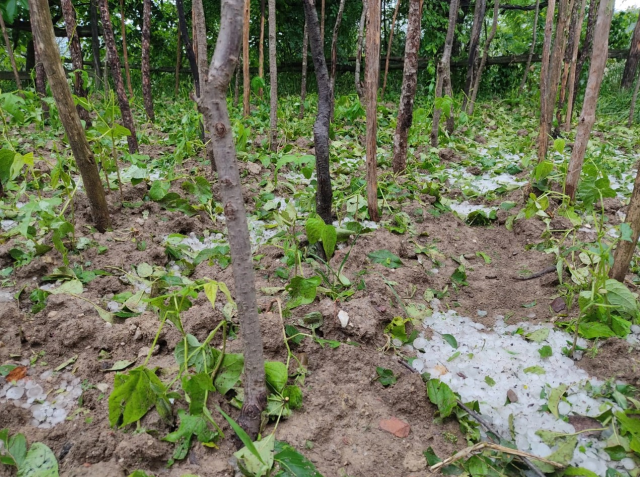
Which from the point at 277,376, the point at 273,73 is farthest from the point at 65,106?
the point at 273,73

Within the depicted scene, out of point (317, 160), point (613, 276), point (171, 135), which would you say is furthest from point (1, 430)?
point (171, 135)

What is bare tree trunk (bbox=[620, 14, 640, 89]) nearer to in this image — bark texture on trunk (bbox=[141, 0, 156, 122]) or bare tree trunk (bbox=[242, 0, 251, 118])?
bare tree trunk (bbox=[242, 0, 251, 118])

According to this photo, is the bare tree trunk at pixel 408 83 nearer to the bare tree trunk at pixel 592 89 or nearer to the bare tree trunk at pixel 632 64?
the bare tree trunk at pixel 592 89

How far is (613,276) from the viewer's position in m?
2.22

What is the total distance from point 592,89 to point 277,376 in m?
2.73

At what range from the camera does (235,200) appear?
131cm

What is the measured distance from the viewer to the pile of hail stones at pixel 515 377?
5.28 ft

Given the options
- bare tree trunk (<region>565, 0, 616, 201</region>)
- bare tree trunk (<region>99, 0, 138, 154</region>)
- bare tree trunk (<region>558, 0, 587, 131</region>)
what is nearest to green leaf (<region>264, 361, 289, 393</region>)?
bare tree trunk (<region>565, 0, 616, 201</region>)

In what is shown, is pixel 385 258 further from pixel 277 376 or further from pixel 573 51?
pixel 573 51

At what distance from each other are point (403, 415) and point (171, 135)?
14.2 ft

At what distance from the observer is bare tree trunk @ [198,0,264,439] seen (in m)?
1.16

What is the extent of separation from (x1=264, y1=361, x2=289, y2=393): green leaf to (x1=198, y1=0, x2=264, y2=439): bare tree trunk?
56mm

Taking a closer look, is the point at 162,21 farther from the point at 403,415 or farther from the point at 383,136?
the point at 403,415

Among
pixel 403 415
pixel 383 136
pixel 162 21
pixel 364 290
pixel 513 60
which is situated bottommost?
pixel 403 415
